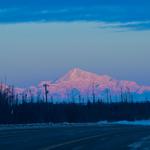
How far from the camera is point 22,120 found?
70.8m

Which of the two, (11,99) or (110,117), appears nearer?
(11,99)

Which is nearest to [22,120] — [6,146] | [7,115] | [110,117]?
[7,115]

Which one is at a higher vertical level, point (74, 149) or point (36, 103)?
point (36, 103)

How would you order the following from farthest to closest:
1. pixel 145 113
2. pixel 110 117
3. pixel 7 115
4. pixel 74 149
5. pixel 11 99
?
1. pixel 145 113
2. pixel 110 117
3. pixel 11 99
4. pixel 7 115
5. pixel 74 149

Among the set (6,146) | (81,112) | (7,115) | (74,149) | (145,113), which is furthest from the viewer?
(145,113)

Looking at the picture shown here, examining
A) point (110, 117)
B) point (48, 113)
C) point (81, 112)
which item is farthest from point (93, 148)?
point (110, 117)

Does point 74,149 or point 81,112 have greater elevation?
point 81,112

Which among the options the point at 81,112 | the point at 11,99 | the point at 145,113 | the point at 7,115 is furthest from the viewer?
the point at 145,113

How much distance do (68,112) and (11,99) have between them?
23.1ft

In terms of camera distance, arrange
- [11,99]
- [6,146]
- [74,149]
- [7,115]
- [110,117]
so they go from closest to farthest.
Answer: [74,149], [6,146], [7,115], [11,99], [110,117]

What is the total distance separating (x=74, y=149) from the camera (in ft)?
84.8

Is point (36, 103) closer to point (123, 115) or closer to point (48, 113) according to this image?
point (48, 113)

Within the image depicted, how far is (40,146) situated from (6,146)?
1.45m

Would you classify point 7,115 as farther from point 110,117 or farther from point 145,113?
point 145,113
